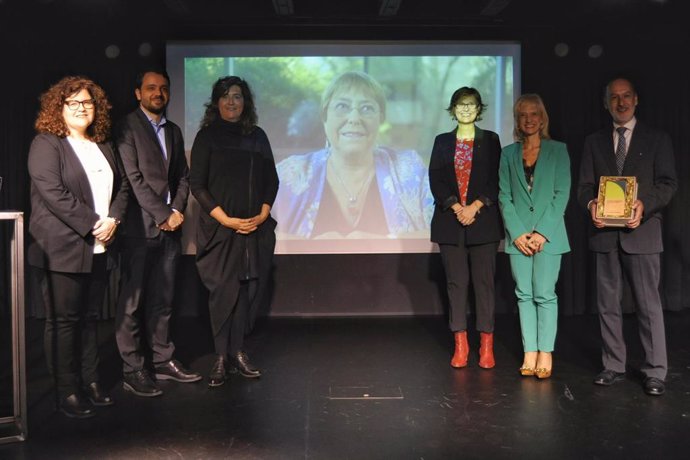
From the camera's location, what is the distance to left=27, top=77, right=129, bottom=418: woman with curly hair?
9.78 ft

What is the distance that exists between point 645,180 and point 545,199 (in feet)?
1.60

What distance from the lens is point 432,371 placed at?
390 cm

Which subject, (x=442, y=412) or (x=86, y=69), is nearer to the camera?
(x=442, y=412)

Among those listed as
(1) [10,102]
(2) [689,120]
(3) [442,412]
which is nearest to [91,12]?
(1) [10,102]

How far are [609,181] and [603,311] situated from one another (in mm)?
679

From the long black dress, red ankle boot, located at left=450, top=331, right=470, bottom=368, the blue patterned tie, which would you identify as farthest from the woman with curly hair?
the blue patterned tie

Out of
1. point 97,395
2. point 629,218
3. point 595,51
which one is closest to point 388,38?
point 595,51

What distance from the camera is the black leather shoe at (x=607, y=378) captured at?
11.6 ft

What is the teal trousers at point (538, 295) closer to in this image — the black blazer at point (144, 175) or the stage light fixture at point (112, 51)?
the black blazer at point (144, 175)

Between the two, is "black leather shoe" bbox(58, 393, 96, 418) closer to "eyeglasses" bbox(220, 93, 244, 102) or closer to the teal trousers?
"eyeglasses" bbox(220, 93, 244, 102)

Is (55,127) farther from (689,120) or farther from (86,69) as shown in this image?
(689,120)

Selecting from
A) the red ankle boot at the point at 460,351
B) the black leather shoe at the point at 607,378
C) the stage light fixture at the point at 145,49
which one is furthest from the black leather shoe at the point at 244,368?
the stage light fixture at the point at 145,49

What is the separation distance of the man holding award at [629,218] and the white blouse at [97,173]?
2.35m

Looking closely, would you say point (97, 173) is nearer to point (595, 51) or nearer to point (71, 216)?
point (71, 216)
